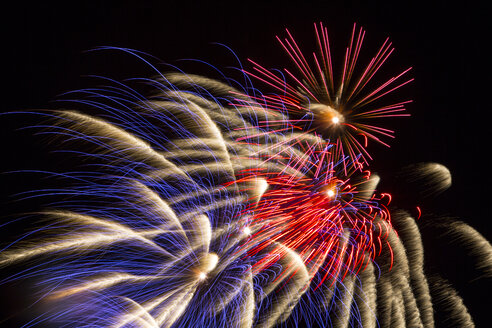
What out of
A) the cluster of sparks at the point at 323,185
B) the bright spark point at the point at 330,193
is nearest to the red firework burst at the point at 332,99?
the cluster of sparks at the point at 323,185

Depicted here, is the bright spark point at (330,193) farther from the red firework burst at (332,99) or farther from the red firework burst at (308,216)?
the red firework burst at (332,99)

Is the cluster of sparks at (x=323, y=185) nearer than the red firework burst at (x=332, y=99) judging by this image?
Yes

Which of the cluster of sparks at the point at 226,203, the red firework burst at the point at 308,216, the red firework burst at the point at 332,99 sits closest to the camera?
the cluster of sparks at the point at 226,203

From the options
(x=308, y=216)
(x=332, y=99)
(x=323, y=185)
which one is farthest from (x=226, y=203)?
(x=332, y=99)

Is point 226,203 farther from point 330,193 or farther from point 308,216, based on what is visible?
point 330,193

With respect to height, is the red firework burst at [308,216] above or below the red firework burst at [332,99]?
below

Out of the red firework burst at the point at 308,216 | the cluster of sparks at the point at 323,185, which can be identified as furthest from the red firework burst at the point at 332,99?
the red firework burst at the point at 308,216

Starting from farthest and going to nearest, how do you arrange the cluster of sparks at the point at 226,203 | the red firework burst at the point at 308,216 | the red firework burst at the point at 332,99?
the red firework burst at the point at 332,99 → the red firework burst at the point at 308,216 → the cluster of sparks at the point at 226,203

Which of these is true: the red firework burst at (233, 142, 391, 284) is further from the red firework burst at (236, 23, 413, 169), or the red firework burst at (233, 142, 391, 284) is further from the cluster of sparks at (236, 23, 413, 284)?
the red firework burst at (236, 23, 413, 169)
